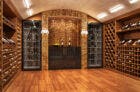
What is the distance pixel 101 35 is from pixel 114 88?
187 inches

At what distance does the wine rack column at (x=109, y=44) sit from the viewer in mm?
8063

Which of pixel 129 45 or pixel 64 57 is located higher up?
pixel 129 45

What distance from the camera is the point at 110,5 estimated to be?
6578 millimetres

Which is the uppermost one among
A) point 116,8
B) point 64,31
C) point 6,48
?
point 116,8

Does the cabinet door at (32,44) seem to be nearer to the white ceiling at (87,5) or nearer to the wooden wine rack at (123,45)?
the white ceiling at (87,5)

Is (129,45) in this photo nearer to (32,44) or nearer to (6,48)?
(6,48)

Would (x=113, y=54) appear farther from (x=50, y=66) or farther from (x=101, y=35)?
(x=50, y=66)

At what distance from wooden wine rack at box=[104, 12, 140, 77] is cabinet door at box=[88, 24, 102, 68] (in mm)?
400

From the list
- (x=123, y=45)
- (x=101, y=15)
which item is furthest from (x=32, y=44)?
(x=123, y=45)

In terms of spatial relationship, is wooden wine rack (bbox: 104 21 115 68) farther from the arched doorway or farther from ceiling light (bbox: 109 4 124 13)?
the arched doorway

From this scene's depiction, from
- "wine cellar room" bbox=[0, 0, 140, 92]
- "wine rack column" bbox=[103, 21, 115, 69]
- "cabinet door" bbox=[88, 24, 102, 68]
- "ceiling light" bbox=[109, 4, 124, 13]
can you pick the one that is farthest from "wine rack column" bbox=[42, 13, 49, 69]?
"ceiling light" bbox=[109, 4, 124, 13]

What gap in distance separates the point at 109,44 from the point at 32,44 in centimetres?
362

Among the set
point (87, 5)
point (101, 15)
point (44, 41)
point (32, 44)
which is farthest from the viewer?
point (32, 44)

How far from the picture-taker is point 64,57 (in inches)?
342
